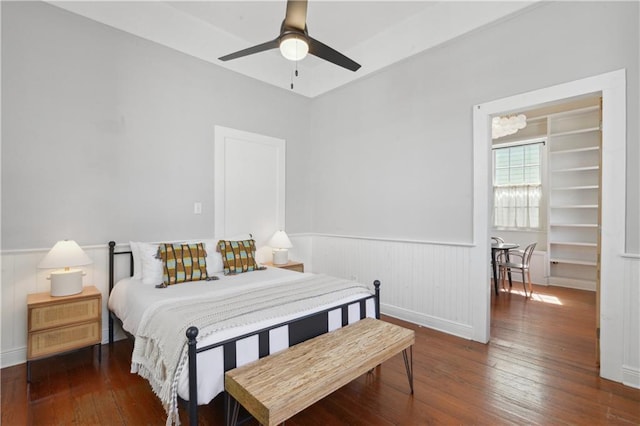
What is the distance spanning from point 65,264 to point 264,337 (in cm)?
188

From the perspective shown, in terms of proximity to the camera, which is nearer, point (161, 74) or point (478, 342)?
point (478, 342)

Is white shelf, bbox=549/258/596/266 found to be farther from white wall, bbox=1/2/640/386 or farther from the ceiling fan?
the ceiling fan

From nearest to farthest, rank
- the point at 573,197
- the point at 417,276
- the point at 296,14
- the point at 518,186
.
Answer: the point at 296,14 < the point at 417,276 < the point at 573,197 < the point at 518,186

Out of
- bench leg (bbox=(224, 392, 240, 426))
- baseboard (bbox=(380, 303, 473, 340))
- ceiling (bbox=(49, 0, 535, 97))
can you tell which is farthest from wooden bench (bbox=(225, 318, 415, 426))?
ceiling (bbox=(49, 0, 535, 97))

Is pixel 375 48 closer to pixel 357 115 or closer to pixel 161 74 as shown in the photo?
pixel 357 115

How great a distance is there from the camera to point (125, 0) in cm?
306

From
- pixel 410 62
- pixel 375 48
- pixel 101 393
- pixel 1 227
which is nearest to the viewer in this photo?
pixel 101 393

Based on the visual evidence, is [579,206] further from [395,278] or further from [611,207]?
[395,278]

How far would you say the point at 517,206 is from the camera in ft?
18.9

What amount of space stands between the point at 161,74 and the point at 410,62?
9.26ft

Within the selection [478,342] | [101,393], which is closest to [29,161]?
[101,393]

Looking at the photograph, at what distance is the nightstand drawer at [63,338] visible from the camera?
2348mm

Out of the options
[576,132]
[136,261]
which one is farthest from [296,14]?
[576,132]

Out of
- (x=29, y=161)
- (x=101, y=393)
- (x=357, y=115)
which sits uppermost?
(x=357, y=115)
